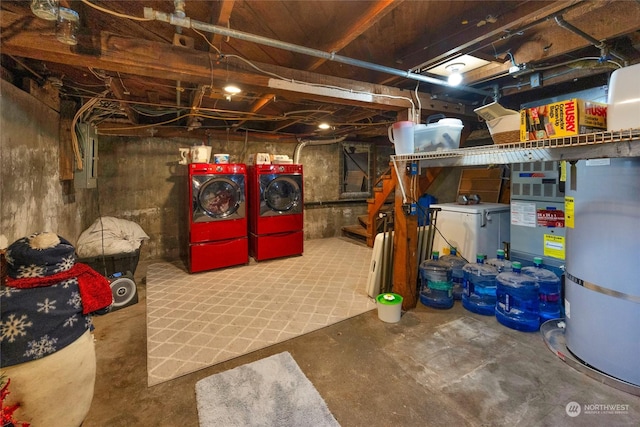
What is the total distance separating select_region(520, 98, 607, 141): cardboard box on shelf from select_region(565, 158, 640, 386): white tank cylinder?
46 centimetres

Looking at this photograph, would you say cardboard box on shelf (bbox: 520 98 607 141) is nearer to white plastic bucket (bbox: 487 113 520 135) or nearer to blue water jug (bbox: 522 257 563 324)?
Result: white plastic bucket (bbox: 487 113 520 135)

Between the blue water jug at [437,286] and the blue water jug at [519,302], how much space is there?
19.8 inches

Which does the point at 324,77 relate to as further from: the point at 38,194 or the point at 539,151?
the point at 38,194

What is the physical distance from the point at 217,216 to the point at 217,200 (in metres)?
0.29

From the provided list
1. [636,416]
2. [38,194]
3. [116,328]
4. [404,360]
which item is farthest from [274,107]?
[636,416]

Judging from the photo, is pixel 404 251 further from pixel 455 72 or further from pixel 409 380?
pixel 455 72

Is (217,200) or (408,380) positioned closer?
(408,380)

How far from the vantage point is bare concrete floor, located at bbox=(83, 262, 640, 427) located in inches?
65.2

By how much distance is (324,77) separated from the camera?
104 inches

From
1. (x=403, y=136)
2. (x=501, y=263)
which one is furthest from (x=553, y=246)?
(x=403, y=136)

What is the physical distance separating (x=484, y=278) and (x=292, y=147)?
4590mm

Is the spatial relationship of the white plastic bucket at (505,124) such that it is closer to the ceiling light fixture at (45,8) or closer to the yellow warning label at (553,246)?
the yellow warning label at (553,246)

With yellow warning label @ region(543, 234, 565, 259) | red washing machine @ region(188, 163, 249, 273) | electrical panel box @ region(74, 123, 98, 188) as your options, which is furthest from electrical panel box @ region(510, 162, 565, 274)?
electrical panel box @ region(74, 123, 98, 188)

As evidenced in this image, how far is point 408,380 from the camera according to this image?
196 centimetres
